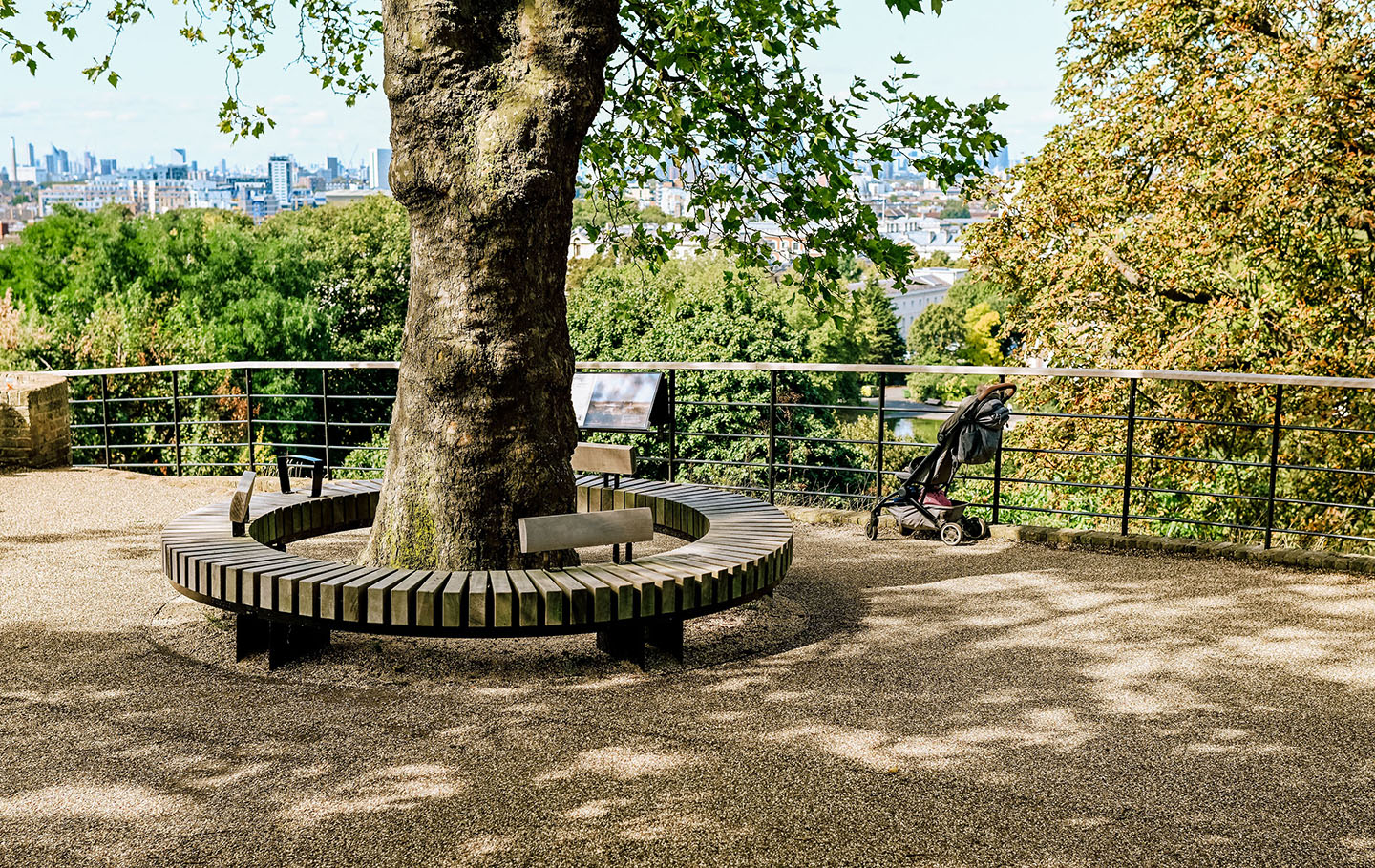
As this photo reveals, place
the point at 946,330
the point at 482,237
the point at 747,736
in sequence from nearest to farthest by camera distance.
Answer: the point at 747,736, the point at 482,237, the point at 946,330

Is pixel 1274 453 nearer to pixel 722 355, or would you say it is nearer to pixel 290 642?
pixel 290 642

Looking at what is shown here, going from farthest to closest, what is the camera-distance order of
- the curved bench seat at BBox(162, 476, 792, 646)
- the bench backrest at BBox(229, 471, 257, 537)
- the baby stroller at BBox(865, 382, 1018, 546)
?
the baby stroller at BBox(865, 382, 1018, 546) → the bench backrest at BBox(229, 471, 257, 537) → the curved bench seat at BBox(162, 476, 792, 646)

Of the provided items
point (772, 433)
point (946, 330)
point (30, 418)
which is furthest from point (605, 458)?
point (946, 330)

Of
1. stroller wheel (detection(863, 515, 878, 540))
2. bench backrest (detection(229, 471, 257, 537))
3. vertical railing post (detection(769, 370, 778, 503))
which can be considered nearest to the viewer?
bench backrest (detection(229, 471, 257, 537))

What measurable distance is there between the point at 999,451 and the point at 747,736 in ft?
12.2

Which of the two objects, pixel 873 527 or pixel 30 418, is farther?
pixel 30 418

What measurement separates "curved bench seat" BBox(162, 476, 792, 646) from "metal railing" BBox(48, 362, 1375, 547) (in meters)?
1.65

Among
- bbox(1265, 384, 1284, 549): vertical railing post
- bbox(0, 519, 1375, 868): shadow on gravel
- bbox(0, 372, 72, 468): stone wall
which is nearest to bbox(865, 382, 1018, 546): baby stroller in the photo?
bbox(1265, 384, 1284, 549): vertical railing post

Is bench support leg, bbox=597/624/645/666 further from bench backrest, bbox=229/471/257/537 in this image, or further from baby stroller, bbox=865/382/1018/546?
baby stroller, bbox=865/382/1018/546

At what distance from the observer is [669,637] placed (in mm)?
5246

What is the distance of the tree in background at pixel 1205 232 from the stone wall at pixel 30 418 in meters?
11.6

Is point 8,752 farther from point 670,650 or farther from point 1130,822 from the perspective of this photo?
point 1130,822

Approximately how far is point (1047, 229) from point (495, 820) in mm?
15485

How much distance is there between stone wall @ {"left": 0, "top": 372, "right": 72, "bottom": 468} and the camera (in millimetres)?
10398
